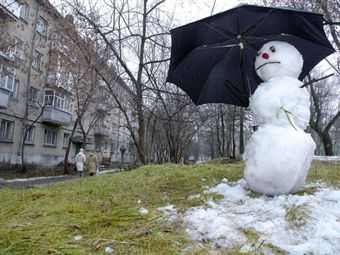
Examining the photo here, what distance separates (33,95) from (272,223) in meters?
25.1

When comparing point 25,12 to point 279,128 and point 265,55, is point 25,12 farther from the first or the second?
point 279,128

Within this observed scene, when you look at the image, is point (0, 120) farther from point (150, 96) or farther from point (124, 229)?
point (124, 229)

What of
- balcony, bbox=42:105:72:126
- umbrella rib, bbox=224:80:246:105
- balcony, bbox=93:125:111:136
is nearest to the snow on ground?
umbrella rib, bbox=224:80:246:105

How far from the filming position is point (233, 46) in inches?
198

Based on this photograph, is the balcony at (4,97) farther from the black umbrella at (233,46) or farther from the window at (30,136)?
the black umbrella at (233,46)

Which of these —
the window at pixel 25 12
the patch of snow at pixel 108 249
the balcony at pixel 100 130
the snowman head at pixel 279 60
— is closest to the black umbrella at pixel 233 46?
the snowman head at pixel 279 60

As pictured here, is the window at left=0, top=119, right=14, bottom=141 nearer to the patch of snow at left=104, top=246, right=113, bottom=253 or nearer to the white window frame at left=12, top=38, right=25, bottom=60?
the white window frame at left=12, top=38, right=25, bottom=60

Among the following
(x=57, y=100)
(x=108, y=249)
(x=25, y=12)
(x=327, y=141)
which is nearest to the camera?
(x=108, y=249)

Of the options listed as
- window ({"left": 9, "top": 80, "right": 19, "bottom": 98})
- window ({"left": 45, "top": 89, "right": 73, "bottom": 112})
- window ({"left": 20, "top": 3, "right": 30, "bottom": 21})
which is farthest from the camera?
window ({"left": 45, "top": 89, "right": 73, "bottom": 112})

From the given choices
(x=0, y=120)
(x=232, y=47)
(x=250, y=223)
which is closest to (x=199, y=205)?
(x=250, y=223)

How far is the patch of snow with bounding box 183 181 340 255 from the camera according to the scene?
2869mm

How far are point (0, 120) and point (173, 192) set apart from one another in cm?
1996

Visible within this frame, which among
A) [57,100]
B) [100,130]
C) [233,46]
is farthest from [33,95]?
[233,46]

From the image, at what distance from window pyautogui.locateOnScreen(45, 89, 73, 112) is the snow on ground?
24995 millimetres
